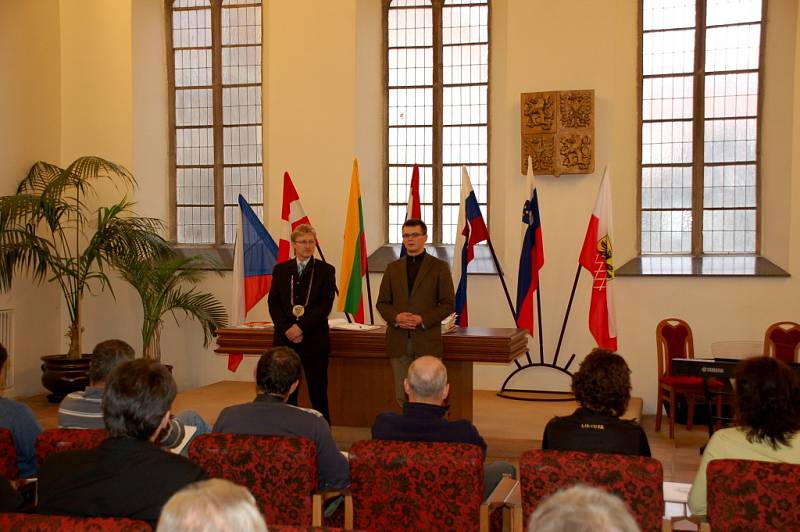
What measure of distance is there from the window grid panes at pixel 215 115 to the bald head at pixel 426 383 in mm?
6710

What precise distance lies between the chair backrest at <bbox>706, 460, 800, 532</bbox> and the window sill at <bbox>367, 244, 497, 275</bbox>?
20.5ft

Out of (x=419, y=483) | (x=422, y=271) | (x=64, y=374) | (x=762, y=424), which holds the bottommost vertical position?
(x=64, y=374)

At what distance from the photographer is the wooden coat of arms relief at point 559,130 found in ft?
28.0

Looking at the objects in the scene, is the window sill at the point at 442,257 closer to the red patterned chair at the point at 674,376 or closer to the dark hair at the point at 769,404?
the red patterned chair at the point at 674,376

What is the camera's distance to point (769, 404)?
3.10 meters

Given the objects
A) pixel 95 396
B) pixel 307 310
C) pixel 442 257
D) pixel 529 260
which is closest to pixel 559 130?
pixel 529 260

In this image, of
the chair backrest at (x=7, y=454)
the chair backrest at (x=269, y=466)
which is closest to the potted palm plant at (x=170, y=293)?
the chair backrest at (x=7, y=454)

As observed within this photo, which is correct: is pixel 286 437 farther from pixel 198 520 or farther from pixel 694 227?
pixel 694 227

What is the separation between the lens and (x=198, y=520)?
1.55m

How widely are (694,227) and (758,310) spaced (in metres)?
1.09

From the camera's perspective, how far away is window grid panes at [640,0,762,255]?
8.74 m

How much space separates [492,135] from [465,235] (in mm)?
1966

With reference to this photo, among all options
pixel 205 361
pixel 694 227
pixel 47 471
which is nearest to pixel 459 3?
pixel 694 227

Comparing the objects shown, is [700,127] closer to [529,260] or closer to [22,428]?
[529,260]
